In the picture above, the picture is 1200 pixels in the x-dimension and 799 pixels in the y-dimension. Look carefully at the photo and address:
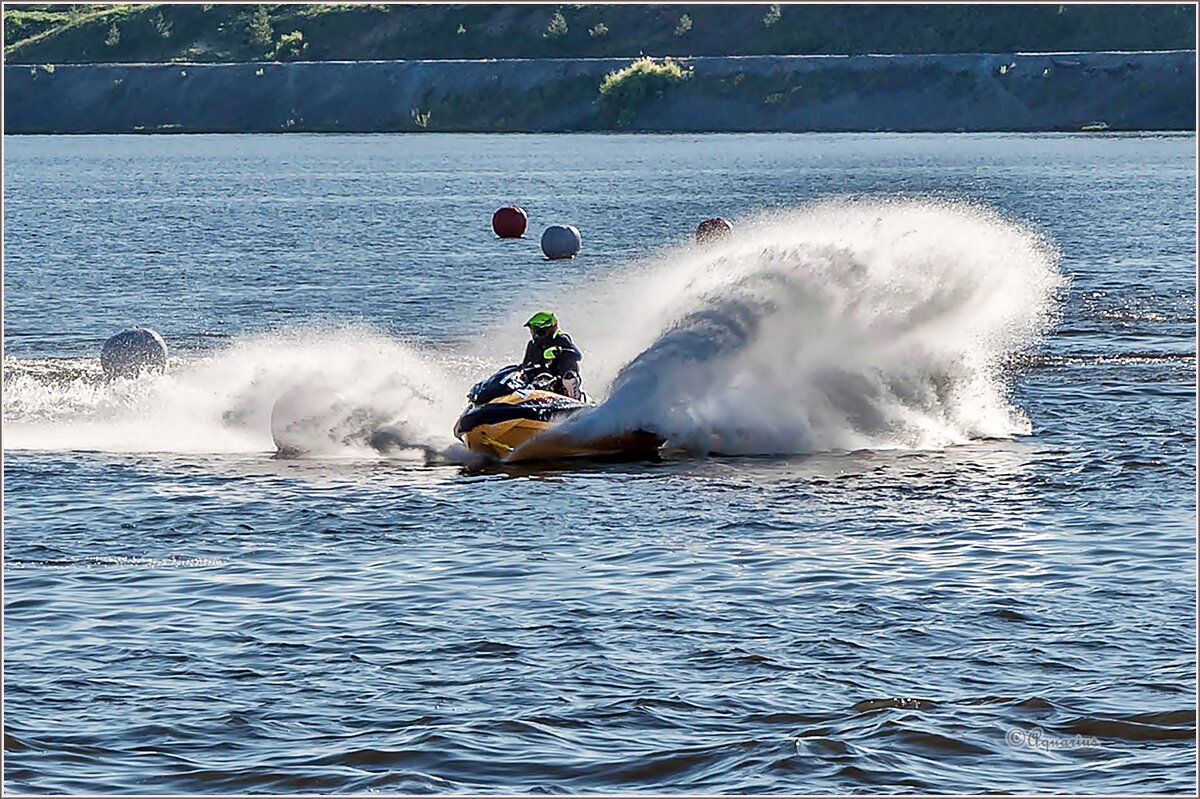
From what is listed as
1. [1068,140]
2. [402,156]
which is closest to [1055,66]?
[1068,140]

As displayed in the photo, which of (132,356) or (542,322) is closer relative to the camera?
(542,322)

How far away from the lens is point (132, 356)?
2967 cm

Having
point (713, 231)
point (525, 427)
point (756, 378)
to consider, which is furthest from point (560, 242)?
point (525, 427)

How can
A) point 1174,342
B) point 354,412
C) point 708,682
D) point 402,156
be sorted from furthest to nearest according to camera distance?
point 402,156
point 1174,342
point 354,412
point 708,682

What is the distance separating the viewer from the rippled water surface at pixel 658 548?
42.3ft

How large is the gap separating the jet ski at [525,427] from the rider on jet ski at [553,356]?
26 cm

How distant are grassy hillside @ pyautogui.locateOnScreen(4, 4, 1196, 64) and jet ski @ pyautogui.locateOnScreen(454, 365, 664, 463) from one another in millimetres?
143473

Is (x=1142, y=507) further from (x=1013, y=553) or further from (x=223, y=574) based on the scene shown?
(x=223, y=574)

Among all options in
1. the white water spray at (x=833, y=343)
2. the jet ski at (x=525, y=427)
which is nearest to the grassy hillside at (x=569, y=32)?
the white water spray at (x=833, y=343)

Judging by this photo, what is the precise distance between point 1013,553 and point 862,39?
160 meters

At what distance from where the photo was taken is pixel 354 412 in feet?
80.4

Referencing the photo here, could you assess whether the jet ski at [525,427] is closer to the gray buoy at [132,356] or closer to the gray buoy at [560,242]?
the gray buoy at [132,356]

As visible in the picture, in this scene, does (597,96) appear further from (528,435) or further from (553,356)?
(528,435)

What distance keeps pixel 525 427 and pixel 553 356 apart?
135 cm
